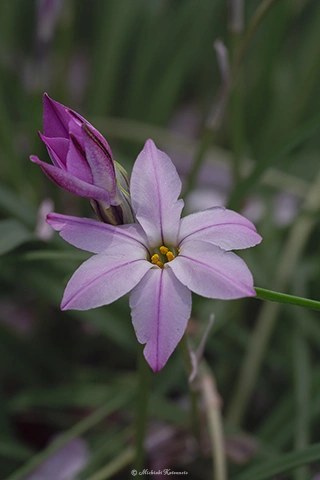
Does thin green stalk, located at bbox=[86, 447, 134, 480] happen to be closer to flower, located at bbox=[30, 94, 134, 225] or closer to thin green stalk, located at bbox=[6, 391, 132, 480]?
thin green stalk, located at bbox=[6, 391, 132, 480]

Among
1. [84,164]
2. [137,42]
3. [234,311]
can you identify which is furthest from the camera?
[137,42]

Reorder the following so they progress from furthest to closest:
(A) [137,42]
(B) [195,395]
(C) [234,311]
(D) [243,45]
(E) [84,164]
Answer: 1. (A) [137,42]
2. (C) [234,311]
3. (D) [243,45]
4. (B) [195,395]
5. (E) [84,164]

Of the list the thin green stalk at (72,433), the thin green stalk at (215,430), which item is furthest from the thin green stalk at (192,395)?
the thin green stalk at (72,433)

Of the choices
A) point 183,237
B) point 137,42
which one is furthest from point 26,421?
point 137,42

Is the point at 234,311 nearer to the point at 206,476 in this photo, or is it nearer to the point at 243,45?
the point at 206,476

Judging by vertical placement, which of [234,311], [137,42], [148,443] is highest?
[137,42]

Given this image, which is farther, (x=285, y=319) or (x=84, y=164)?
(x=285, y=319)
